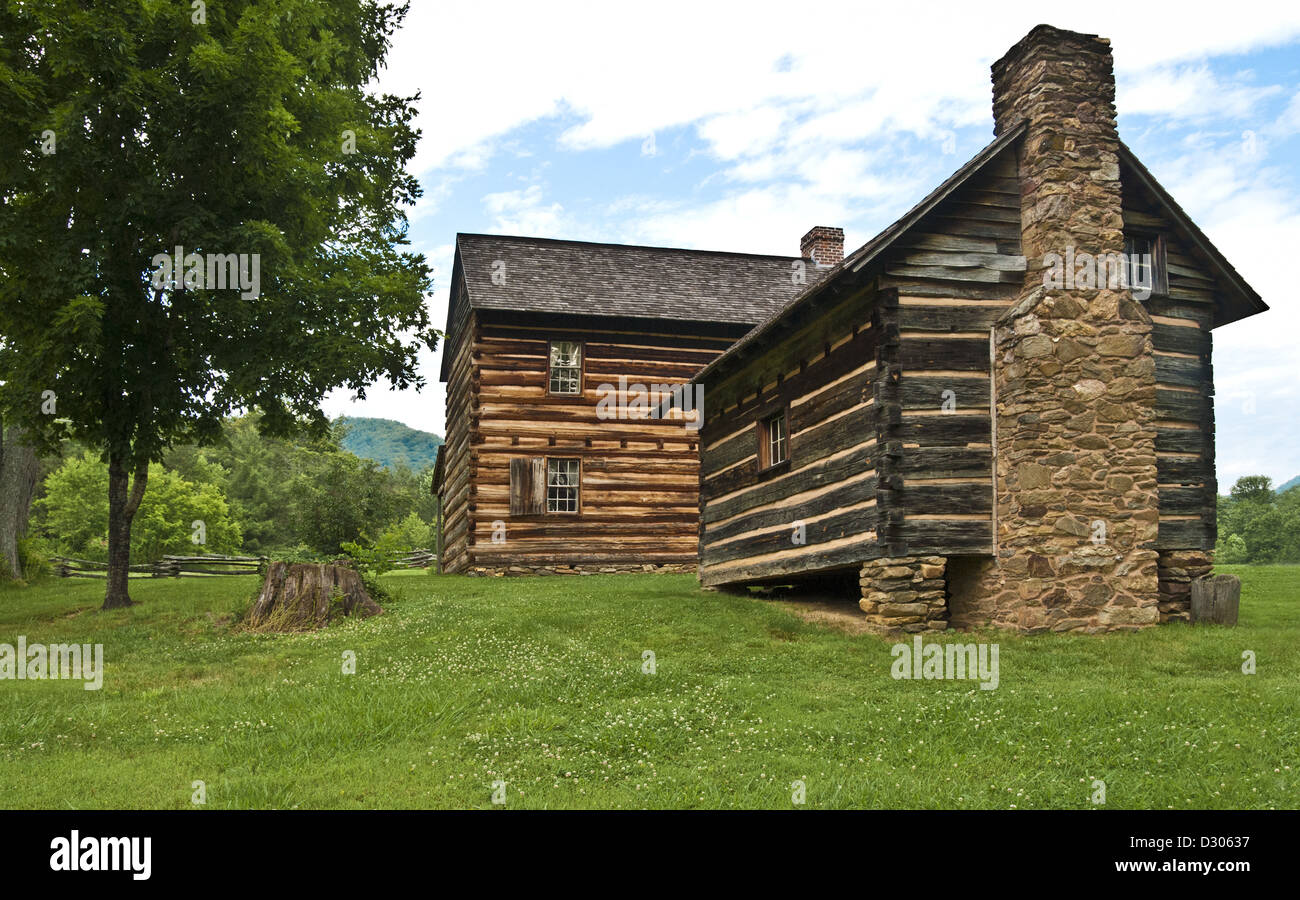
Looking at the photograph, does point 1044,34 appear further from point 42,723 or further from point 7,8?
point 7,8

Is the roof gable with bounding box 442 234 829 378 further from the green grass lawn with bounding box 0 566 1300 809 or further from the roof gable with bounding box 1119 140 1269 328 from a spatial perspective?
the green grass lawn with bounding box 0 566 1300 809

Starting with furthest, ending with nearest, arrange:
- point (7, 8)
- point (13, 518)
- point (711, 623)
A: point (13, 518), point (7, 8), point (711, 623)

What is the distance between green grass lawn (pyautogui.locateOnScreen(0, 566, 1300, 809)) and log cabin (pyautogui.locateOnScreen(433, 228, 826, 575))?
11.7 meters

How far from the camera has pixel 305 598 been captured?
619 inches

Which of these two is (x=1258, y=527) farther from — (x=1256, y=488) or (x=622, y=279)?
(x=622, y=279)

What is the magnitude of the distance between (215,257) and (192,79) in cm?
316

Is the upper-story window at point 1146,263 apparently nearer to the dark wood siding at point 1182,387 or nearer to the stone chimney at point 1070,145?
the dark wood siding at point 1182,387

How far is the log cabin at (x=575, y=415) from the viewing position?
26.5m

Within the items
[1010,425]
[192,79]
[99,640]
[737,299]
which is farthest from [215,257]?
[737,299]

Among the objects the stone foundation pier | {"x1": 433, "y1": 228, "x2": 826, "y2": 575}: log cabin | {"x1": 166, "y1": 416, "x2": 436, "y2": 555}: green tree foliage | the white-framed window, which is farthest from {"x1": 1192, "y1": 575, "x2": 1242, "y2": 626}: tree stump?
{"x1": 166, "y1": 416, "x2": 436, "y2": 555}: green tree foliage

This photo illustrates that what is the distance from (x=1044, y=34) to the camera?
46.8 feet

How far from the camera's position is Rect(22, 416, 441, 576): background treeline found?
43.6 m

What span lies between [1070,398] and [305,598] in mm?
11787

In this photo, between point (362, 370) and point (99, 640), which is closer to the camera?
point (99, 640)
